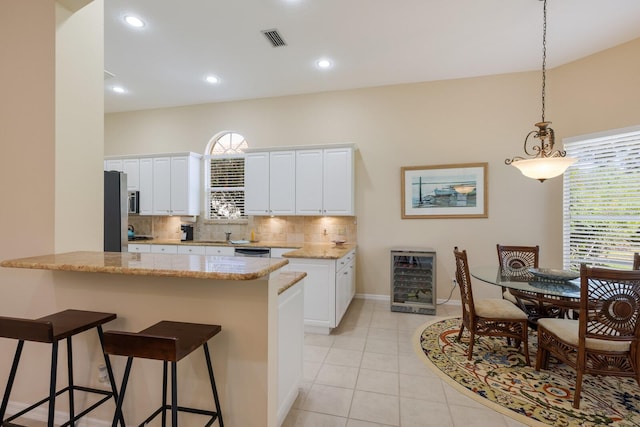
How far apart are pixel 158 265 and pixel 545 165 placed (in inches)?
124

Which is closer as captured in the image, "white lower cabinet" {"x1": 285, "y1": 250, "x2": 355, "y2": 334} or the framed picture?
"white lower cabinet" {"x1": 285, "y1": 250, "x2": 355, "y2": 334}

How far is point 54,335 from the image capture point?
1.45m

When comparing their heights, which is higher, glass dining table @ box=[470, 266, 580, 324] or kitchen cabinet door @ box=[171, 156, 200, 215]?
kitchen cabinet door @ box=[171, 156, 200, 215]

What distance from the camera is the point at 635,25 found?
3174mm

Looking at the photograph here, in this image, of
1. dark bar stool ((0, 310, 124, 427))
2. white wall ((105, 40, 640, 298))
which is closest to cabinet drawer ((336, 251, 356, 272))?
white wall ((105, 40, 640, 298))

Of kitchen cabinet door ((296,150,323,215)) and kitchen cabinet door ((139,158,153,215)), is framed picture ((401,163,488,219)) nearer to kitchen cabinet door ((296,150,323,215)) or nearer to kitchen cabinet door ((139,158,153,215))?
kitchen cabinet door ((296,150,323,215))

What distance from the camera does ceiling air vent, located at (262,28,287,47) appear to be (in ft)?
10.8

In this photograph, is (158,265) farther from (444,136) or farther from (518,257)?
(444,136)

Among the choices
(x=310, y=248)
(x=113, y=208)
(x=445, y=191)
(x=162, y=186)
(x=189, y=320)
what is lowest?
(x=189, y=320)

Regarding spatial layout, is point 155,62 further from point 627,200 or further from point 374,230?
point 627,200

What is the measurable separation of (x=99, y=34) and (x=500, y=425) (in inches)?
159

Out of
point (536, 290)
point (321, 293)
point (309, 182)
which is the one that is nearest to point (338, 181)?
point (309, 182)

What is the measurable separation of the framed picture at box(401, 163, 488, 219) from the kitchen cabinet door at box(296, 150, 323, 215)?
1368mm

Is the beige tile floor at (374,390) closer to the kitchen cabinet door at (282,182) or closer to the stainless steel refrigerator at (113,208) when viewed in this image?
the kitchen cabinet door at (282,182)
